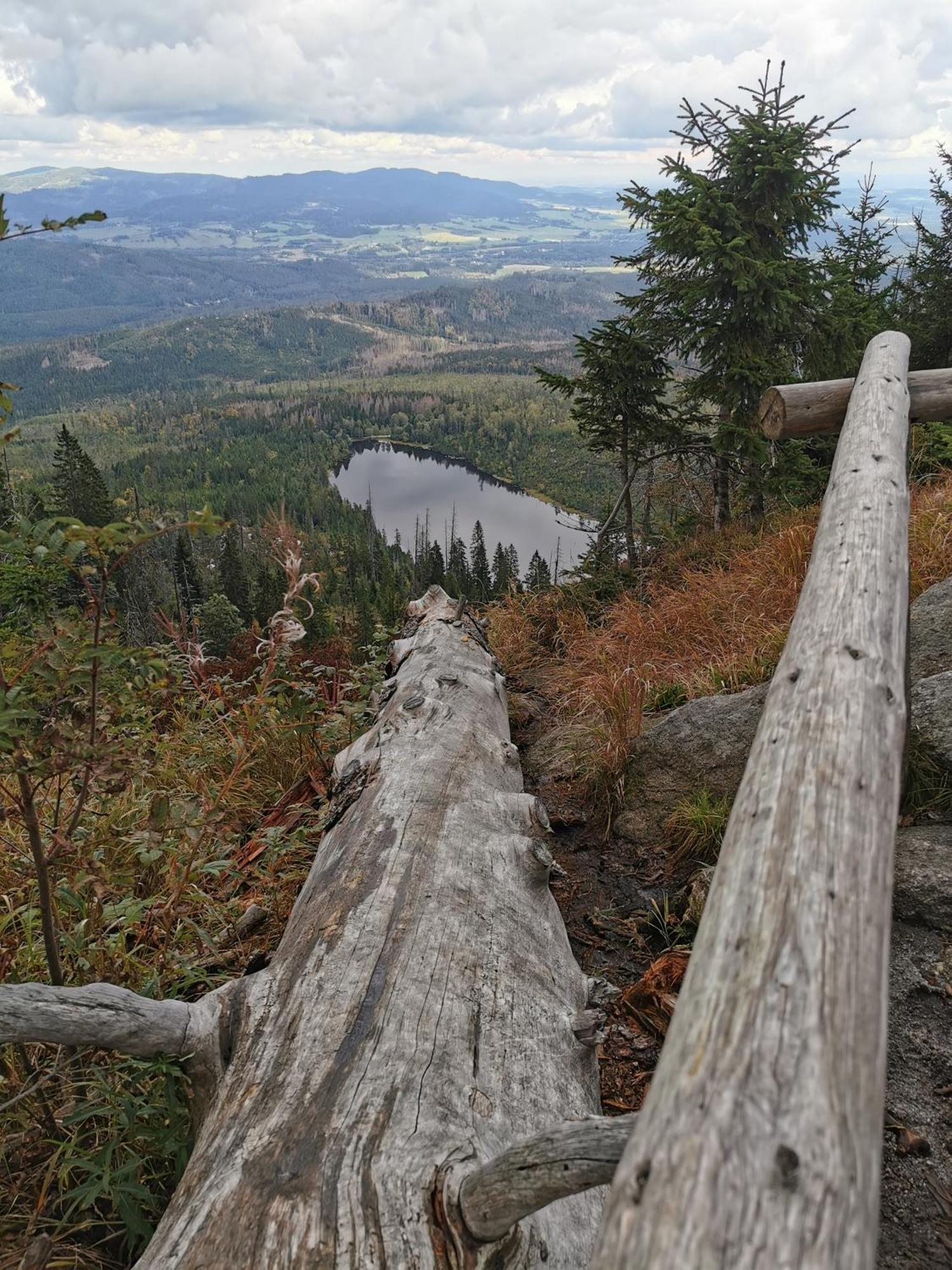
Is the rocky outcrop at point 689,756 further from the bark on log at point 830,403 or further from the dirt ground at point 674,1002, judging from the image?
the bark on log at point 830,403

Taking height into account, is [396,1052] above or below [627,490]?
below

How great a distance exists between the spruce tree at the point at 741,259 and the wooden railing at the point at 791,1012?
672 cm

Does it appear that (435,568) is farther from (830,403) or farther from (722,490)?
(830,403)

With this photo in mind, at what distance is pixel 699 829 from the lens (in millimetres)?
3254

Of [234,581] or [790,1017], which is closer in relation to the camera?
[790,1017]

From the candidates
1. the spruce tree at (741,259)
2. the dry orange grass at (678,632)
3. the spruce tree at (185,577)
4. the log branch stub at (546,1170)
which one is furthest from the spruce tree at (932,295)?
the spruce tree at (185,577)

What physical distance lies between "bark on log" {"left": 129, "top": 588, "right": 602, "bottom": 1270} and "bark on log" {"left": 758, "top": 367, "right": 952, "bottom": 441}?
2.49 meters

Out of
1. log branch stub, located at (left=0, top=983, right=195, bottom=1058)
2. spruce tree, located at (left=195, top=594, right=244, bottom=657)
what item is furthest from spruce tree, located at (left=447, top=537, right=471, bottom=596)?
log branch stub, located at (left=0, top=983, right=195, bottom=1058)

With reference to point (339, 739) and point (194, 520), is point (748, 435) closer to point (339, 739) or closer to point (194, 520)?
point (339, 739)

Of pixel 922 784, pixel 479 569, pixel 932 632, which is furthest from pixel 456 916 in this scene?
pixel 479 569

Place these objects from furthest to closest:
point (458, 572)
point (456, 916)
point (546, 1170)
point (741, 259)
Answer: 1. point (458, 572)
2. point (741, 259)
3. point (456, 916)
4. point (546, 1170)

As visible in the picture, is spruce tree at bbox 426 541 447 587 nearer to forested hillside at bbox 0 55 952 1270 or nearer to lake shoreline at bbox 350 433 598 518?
lake shoreline at bbox 350 433 598 518

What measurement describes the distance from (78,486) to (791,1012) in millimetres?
34361

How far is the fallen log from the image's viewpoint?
4.52ft
